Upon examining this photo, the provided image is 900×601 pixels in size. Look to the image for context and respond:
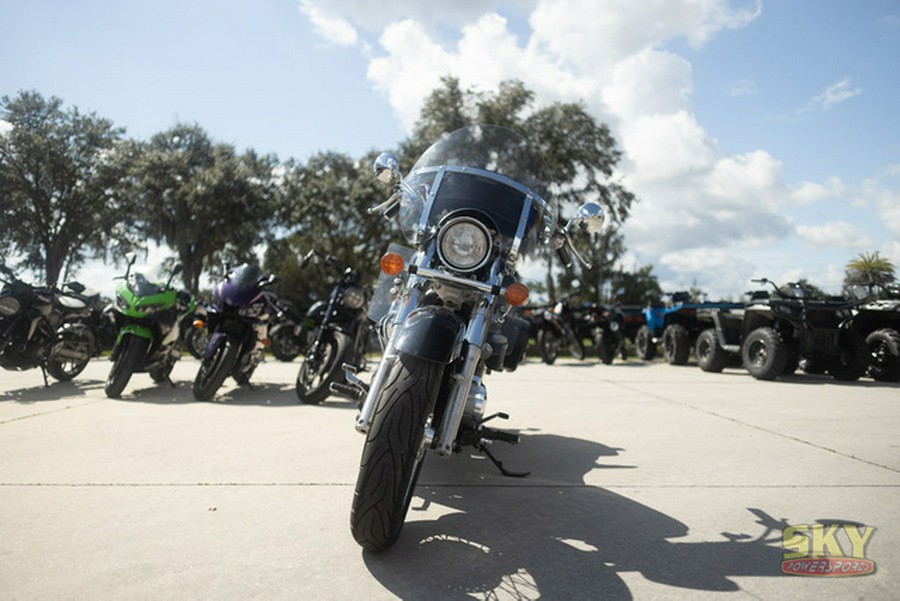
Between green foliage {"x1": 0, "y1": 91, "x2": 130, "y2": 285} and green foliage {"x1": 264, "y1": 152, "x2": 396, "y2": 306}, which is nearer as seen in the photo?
green foliage {"x1": 0, "y1": 91, "x2": 130, "y2": 285}

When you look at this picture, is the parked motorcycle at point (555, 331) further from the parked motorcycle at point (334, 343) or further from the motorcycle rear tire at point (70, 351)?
the motorcycle rear tire at point (70, 351)

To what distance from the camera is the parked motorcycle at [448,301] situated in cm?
Result: 219

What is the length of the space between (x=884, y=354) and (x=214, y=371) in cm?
946

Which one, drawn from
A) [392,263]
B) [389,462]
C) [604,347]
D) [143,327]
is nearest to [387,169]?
[392,263]

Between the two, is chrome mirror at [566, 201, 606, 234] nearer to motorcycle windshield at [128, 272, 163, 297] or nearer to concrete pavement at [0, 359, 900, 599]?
concrete pavement at [0, 359, 900, 599]

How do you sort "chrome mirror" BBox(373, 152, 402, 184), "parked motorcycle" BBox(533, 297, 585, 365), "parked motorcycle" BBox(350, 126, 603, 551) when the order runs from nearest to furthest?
1. "parked motorcycle" BBox(350, 126, 603, 551)
2. "chrome mirror" BBox(373, 152, 402, 184)
3. "parked motorcycle" BBox(533, 297, 585, 365)

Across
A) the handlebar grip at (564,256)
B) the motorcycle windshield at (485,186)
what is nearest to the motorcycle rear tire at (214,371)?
the motorcycle windshield at (485,186)

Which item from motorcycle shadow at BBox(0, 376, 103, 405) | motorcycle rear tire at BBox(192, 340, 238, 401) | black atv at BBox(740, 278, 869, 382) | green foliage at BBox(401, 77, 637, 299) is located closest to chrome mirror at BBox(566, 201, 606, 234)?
motorcycle rear tire at BBox(192, 340, 238, 401)

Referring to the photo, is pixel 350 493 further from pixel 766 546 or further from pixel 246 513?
pixel 766 546

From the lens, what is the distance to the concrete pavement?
6.82 ft

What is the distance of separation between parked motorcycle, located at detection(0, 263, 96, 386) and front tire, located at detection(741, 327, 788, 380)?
9.45 metres

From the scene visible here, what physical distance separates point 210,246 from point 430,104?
471 inches

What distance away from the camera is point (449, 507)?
2.88m

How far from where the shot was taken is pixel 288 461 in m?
3.63
